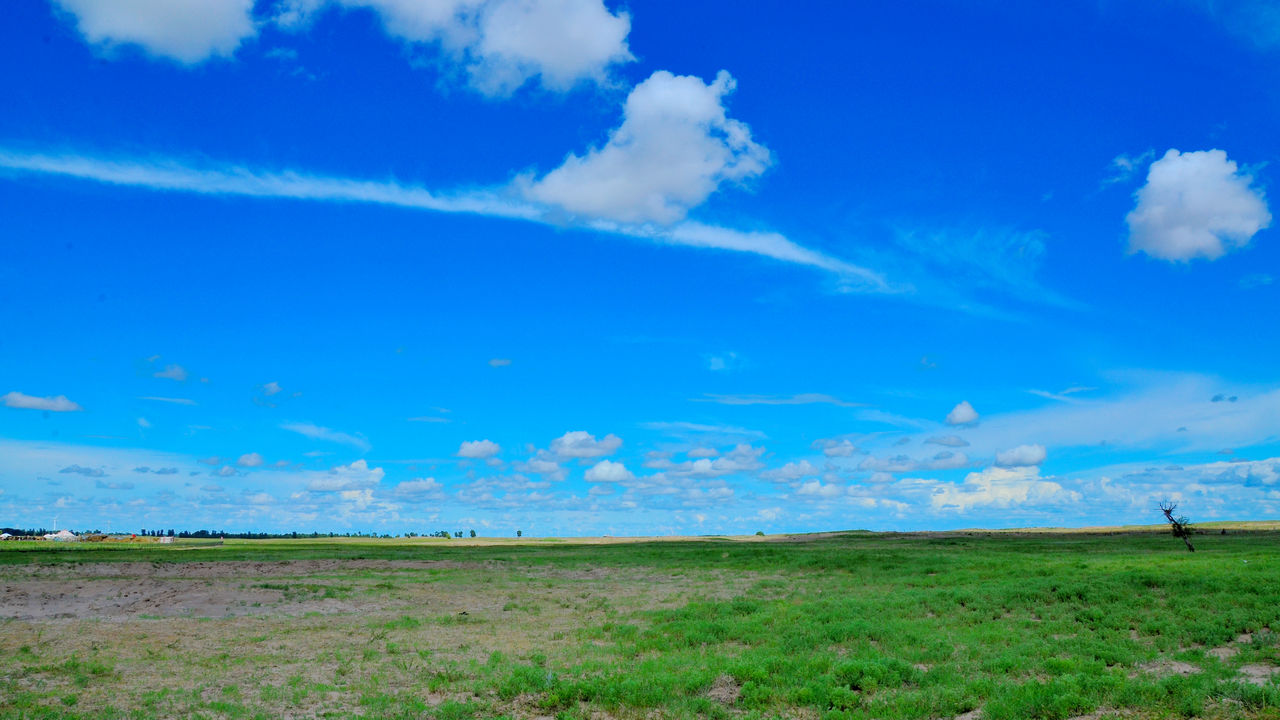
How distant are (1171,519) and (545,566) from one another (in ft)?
184

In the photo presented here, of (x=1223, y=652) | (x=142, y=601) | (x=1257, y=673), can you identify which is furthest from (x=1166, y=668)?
(x=142, y=601)

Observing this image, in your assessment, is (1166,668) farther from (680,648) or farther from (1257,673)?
(680,648)

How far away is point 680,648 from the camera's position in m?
27.9

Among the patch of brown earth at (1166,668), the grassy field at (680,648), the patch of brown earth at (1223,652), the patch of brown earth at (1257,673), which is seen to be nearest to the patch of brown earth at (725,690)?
the grassy field at (680,648)

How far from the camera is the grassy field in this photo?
19.4 m

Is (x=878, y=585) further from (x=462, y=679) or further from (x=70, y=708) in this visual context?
(x=70, y=708)

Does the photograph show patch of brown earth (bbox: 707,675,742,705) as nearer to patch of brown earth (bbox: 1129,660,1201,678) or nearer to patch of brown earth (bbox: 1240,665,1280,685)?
patch of brown earth (bbox: 1129,660,1201,678)

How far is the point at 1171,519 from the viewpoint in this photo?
71750 mm

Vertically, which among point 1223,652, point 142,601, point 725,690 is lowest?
point 725,690

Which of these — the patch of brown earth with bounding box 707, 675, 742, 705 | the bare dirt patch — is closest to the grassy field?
the patch of brown earth with bounding box 707, 675, 742, 705

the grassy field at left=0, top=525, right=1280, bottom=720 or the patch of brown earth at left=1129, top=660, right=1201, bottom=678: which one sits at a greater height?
the grassy field at left=0, top=525, right=1280, bottom=720

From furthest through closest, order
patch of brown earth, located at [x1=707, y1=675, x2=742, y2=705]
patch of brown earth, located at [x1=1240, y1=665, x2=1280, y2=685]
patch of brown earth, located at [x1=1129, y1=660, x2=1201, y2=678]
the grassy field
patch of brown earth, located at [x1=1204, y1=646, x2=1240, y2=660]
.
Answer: patch of brown earth, located at [x1=1204, y1=646, x2=1240, y2=660] < patch of brown earth, located at [x1=1129, y1=660, x2=1201, y2=678] < patch of brown earth, located at [x1=707, y1=675, x2=742, y2=705] < patch of brown earth, located at [x1=1240, y1=665, x2=1280, y2=685] < the grassy field

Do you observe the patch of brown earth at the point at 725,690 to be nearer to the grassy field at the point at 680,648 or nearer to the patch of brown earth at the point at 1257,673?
the grassy field at the point at 680,648

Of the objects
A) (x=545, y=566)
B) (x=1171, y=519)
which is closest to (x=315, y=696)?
(x=545, y=566)
